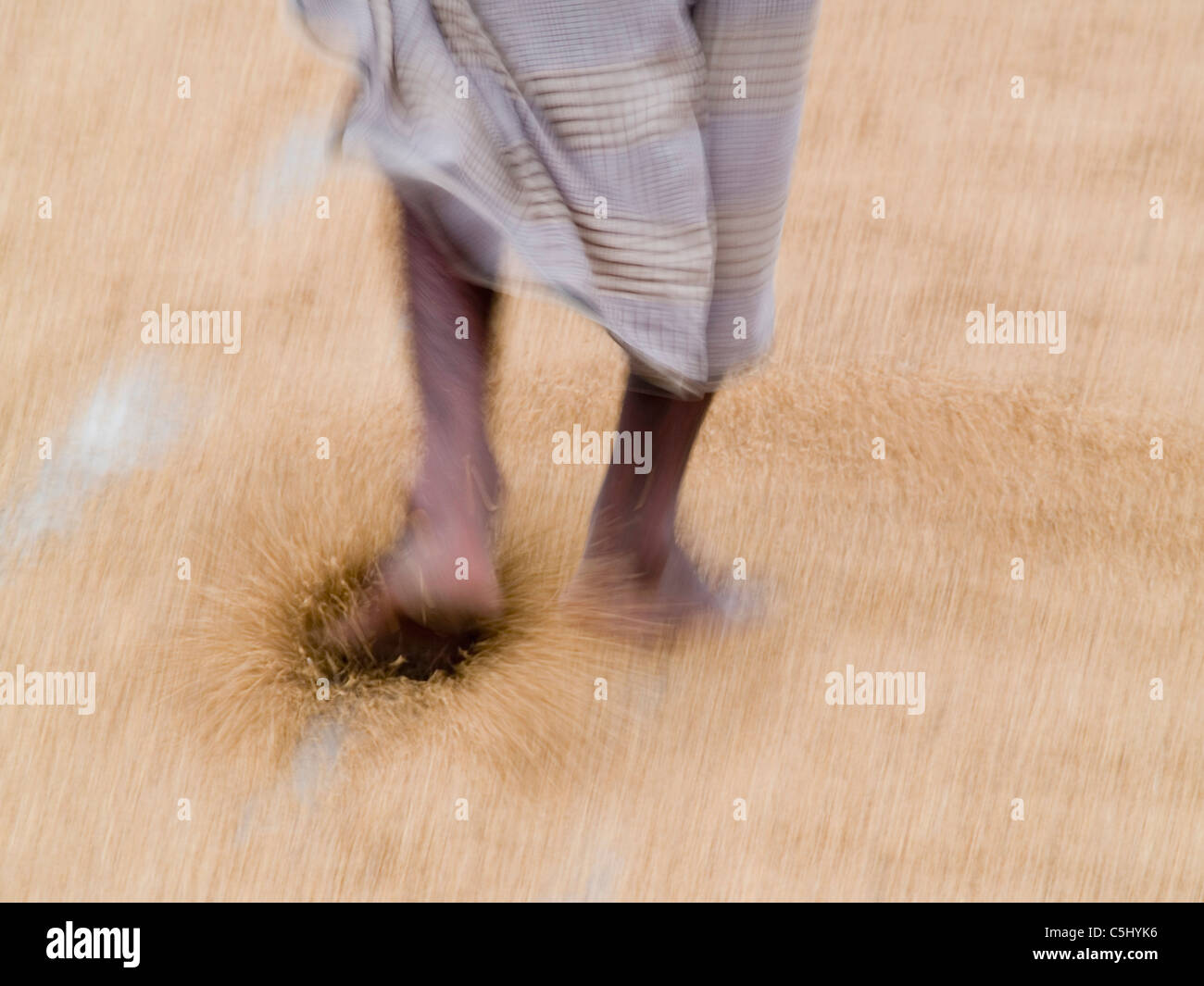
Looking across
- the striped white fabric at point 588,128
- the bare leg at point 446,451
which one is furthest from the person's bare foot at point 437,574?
the striped white fabric at point 588,128

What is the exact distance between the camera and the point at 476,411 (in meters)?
0.82

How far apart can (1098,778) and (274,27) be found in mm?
1287

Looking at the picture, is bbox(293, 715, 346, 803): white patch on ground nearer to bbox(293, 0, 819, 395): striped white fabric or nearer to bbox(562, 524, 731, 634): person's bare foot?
bbox(562, 524, 731, 634): person's bare foot

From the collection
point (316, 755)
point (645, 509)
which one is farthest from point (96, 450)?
point (645, 509)

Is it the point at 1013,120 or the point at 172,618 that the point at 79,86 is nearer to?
the point at 172,618

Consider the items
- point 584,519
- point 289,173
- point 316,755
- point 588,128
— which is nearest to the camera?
point 588,128

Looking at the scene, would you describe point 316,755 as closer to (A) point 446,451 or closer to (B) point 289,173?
(A) point 446,451

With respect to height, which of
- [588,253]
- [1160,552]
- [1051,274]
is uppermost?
[1051,274]

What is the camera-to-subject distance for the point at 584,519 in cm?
103

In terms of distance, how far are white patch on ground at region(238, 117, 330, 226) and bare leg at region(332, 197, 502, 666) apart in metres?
0.61

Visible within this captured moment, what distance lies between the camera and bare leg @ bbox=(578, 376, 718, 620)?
894 millimetres

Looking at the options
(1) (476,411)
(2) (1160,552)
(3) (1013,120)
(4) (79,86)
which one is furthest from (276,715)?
(3) (1013,120)

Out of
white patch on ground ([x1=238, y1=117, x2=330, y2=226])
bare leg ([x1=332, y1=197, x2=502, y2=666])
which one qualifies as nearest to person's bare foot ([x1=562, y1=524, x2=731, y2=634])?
bare leg ([x1=332, y1=197, x2=502, y2=666])

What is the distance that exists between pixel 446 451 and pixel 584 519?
0.79 feet
